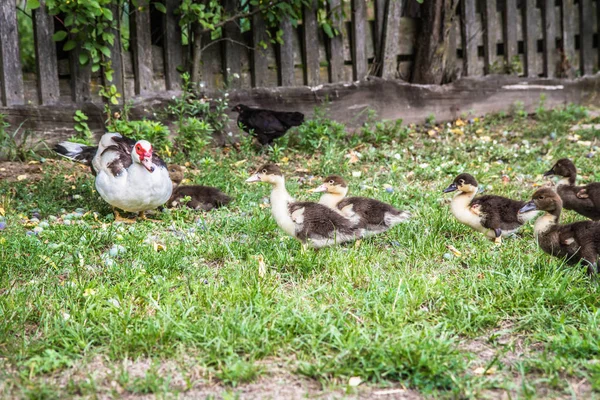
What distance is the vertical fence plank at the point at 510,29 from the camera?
37.6 feet

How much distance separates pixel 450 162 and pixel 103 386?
583 cm

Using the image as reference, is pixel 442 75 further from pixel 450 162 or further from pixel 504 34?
pixel 450 162

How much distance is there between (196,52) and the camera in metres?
9.28

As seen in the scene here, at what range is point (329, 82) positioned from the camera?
1029cm

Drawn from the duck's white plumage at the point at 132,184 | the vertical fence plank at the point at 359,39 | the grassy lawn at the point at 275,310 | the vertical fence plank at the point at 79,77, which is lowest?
the grassy lawn at the point at 275,310

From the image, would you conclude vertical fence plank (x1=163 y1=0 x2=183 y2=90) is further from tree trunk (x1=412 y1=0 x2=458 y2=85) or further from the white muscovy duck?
tree trunk (x1=412 y1=0 x2=458 y2=85)

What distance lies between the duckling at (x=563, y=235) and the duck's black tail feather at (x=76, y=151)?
175 inches

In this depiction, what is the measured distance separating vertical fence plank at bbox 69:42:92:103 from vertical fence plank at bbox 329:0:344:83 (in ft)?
10.7

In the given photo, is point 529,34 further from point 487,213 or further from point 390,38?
point 487,213

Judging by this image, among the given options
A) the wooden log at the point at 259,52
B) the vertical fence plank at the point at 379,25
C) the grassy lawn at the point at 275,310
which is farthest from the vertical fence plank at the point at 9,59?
the vertical fence plank at the point at 379,25

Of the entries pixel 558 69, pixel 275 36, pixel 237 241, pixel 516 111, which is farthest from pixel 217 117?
pixel 558 69

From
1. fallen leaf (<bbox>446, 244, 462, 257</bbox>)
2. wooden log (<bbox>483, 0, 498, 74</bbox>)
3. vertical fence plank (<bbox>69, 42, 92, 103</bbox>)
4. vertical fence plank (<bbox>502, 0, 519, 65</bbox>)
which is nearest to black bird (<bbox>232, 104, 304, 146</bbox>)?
vertical fence plank (<bbox>69, 42, 92, 103</bbox>)

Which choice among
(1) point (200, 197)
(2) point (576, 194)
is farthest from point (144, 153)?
(2) point (576, 194)

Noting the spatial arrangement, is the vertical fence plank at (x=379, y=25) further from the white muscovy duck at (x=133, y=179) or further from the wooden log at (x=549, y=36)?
the white muscovy duck at (x=133, y=179)
